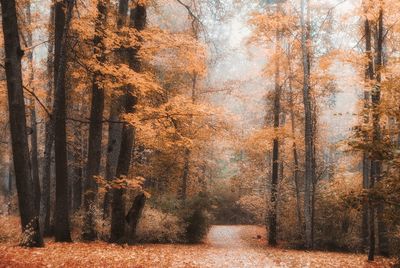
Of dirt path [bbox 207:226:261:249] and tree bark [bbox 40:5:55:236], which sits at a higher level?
tree bark [bbox 40:5:55:236]

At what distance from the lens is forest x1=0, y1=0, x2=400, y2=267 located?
349 inches

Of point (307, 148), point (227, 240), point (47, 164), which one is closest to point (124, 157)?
point (47, 164)

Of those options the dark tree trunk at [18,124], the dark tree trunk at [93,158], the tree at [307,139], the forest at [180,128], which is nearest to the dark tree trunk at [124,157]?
the forest at [180,128]

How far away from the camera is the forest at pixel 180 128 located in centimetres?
888

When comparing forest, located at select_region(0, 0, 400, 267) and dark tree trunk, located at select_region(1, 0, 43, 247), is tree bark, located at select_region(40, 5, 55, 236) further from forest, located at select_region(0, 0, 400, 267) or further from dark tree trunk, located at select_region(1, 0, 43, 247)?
dark tree trunk, located at select_region(1, 0, 43, 247)

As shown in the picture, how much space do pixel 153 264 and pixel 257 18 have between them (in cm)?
1153

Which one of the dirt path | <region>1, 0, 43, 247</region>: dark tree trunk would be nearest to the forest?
<region>1, 0, 43, 247</region>: dark tree trunk

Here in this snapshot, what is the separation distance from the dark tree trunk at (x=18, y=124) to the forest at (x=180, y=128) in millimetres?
22

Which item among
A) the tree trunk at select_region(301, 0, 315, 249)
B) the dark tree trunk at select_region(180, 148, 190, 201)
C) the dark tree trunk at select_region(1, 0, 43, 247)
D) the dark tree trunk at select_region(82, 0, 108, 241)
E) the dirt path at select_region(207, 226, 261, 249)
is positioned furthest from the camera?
the dark tree trunk at select_region(180, 148, 190, 201)

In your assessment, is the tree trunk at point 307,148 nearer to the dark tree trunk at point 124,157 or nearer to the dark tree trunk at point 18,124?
the dark tree trunk at point 124,157

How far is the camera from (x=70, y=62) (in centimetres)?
1163

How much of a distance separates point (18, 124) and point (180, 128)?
16.1 feet

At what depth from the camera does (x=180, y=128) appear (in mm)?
12430

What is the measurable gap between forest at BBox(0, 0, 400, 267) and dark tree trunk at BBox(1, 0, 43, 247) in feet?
0.07
